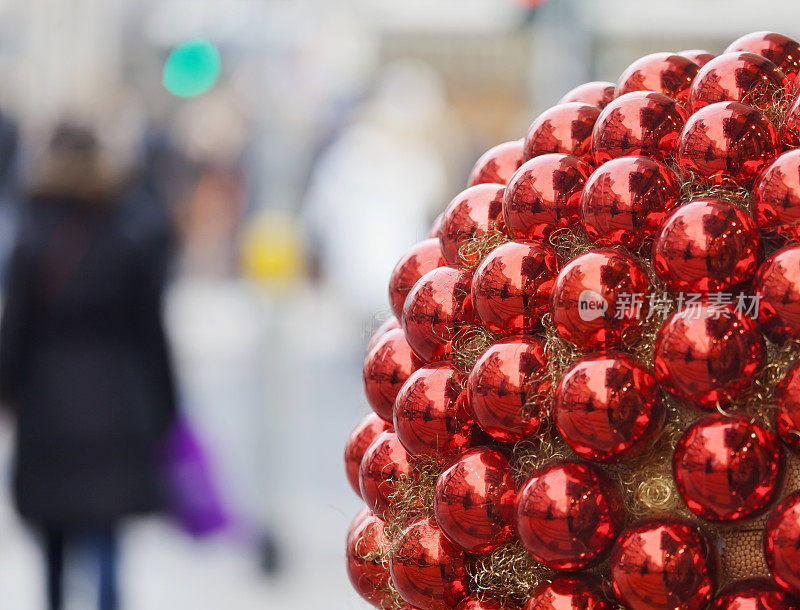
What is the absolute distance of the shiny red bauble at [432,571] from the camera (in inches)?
40.0

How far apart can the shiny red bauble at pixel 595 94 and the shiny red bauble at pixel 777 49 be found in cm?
Result: 12

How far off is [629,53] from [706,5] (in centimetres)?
84

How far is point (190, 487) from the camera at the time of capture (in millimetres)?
3211

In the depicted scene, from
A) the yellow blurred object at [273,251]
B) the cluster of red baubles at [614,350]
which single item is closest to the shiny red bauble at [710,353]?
the cluster of red baubles at [614,350]

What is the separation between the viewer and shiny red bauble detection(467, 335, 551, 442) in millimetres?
962

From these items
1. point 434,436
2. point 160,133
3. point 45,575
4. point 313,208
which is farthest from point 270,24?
point 434,436

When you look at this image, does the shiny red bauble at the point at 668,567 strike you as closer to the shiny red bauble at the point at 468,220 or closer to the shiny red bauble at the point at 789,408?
the shiny red bauble at the point at 789,408

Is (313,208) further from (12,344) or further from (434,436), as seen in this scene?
(434,436)

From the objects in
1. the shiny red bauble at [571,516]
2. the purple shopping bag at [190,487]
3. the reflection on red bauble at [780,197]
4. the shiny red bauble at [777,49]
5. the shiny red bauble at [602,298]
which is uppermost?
the shiny red bauble at [777,49]

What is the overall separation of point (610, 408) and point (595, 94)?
1.27ft

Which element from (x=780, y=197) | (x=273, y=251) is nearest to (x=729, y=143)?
(x=780, y=197)

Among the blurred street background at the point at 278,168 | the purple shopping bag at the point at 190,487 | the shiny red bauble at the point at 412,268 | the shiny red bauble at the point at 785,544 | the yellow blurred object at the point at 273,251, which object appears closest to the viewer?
the shiny red bauble at the point at 785,544

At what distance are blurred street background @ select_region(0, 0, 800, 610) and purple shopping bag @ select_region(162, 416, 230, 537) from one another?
0.19 ft

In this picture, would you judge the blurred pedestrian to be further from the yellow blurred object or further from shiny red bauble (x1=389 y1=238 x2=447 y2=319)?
shiny red bauble (x1=389 y1=238 x2=447 y2=319)
